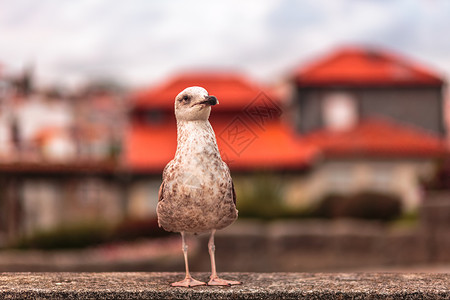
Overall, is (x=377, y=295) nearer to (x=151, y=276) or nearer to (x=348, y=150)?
(x=151, y=276)

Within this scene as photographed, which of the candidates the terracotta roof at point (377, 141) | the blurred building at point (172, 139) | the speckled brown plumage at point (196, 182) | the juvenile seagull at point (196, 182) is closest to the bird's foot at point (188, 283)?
the juvenile seagull at point (196, 182)

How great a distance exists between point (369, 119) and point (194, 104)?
23.9 metres

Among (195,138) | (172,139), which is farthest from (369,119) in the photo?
(195,138)

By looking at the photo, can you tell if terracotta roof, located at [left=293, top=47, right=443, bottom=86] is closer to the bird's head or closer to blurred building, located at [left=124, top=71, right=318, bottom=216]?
blurred building, located at [left=124, top=71, right=318, bottom=216]

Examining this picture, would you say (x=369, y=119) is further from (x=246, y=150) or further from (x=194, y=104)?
(x=194, y=104)

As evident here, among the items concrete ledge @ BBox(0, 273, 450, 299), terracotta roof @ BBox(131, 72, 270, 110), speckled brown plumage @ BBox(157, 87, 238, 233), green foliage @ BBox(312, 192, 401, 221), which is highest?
terracotta roof @ BBox(131, 72, 270, 110)

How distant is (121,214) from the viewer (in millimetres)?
24797

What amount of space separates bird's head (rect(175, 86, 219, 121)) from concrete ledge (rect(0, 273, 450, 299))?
113 centimetres

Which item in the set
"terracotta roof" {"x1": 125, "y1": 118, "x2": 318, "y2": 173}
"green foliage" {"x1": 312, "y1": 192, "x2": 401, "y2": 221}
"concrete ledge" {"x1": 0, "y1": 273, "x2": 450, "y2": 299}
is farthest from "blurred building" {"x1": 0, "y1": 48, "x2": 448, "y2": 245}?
"concrete ledge" {"x1": 0, "y1": 273, "x2": 450, "y2": 299}

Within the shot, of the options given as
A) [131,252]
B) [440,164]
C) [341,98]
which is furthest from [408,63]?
[131,252]

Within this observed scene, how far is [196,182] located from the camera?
3.73m

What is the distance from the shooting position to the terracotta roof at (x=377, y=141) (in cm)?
2372

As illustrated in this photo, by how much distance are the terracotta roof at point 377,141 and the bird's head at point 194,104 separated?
20.1m

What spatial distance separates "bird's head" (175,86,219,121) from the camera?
12.4ft
